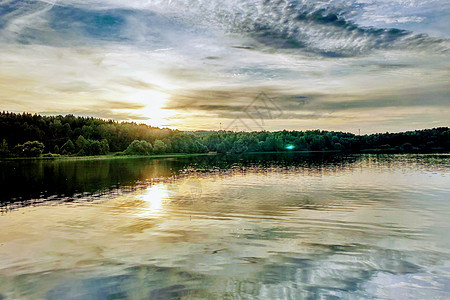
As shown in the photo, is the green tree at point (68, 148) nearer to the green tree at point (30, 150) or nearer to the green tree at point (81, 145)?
the green tree at point (81, 145)

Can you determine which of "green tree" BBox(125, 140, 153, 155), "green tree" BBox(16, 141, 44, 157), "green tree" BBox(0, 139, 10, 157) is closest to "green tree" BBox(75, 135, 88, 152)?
"green tree" BBox(16, 141, 44, 157)

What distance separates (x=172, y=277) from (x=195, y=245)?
425 centimetres

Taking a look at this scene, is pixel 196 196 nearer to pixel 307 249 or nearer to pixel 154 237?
pixel 154 237

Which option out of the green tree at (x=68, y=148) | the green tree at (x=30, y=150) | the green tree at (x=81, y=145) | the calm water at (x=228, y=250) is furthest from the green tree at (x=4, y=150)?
the calm water at (x=228, y=250)

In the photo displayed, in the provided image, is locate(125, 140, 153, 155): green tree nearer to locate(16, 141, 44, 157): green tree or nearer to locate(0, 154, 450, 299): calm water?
locate(16, 141, 44, 157): green tree

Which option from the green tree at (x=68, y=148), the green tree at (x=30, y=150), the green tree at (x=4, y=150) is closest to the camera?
the green tree at (x=4, y=150)

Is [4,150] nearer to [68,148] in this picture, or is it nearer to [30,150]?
[30,150]

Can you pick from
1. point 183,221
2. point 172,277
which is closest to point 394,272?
point 172,277

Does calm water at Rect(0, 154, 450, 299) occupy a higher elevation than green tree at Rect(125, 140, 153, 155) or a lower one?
lower

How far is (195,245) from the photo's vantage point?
1605 cm

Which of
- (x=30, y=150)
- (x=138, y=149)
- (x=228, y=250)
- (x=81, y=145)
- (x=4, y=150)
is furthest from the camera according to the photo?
(x=138, y=149)

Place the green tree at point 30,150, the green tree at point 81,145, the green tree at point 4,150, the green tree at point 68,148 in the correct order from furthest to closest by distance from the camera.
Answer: the green tree at point 81,145 < the green tree at point 68,148 < the green tree at point 30,150 < the green tree at point 4,150

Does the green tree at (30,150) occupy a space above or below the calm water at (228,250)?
above

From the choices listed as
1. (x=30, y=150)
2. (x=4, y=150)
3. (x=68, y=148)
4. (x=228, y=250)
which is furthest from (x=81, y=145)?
(x=228, y=250)
